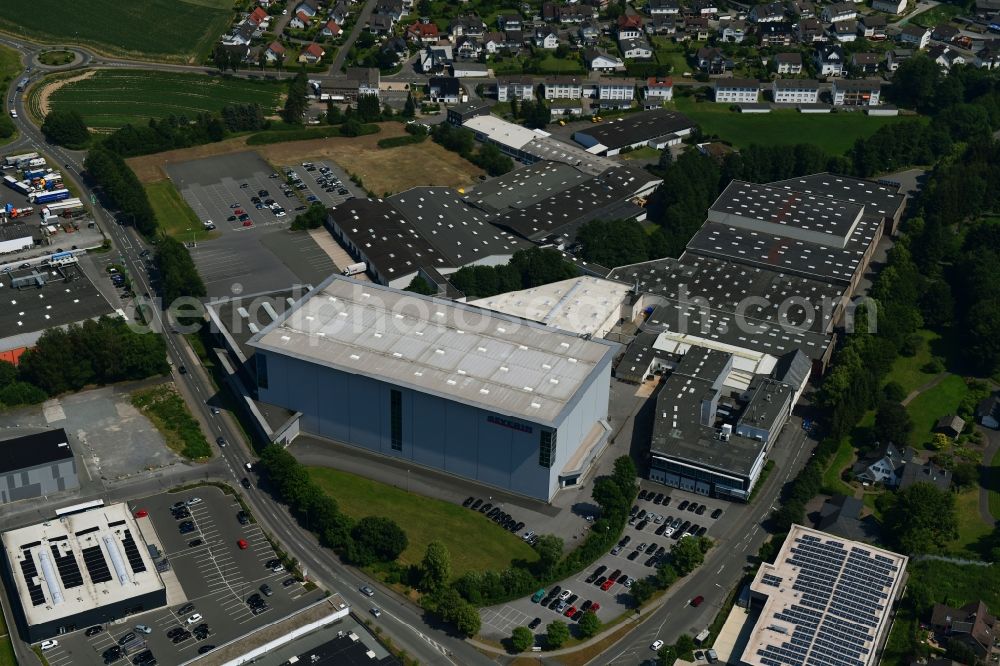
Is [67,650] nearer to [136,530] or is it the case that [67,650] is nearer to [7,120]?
[136,530]

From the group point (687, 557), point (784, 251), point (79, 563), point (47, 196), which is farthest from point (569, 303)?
point (47, 196)

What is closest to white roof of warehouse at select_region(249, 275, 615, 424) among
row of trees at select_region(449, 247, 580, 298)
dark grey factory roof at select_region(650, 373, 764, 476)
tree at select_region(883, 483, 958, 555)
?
dark grey factory roof at select_region(650, 373, 764, 476)

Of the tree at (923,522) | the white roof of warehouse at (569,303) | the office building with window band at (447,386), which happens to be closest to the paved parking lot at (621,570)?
the office building with window band at (447,386)

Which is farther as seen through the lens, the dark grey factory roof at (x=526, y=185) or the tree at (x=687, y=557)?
the dark grey factory roof at (x=526, y=185)

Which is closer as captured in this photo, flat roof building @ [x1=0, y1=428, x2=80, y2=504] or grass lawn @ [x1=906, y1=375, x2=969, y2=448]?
flat roof building @ [x1=0, y1=428, x2=80, y2=504]

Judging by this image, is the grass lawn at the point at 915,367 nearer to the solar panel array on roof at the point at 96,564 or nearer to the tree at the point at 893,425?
the tree at the point at 893,425

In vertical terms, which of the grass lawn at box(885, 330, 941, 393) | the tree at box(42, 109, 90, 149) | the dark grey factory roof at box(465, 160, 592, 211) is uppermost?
the tree at box(42, 109, 90, 149)

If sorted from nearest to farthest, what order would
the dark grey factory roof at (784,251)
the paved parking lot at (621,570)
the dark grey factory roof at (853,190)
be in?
the paved parking lot at (621,570)
the dark grey factory roof at (784,251)
the dark grey factory roof at (853,190)

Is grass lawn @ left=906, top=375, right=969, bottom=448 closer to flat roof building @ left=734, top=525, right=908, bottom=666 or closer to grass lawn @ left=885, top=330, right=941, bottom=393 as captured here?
grass lawn @ left=885, top=330, right=941, bottom=393
